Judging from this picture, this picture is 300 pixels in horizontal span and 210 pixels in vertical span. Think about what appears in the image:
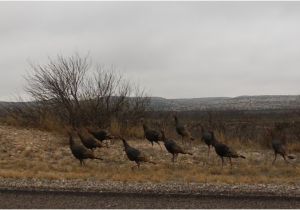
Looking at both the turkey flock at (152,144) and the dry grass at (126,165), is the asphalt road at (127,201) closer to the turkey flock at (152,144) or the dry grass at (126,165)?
the dry grass at (126,165)

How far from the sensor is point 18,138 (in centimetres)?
2231

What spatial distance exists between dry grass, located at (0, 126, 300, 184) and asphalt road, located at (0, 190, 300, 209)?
2.81m

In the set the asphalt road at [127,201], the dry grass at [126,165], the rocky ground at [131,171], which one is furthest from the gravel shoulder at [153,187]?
the dry grass at [126,165]

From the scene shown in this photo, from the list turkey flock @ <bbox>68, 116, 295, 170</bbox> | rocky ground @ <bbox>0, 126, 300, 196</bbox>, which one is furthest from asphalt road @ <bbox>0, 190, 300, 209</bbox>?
turkey flock @ <bbox>68, 116, 295, 170</bbox>

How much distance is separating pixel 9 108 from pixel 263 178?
1865 centimetres

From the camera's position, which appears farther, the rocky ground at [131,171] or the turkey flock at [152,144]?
the turkey flock at [152,144]

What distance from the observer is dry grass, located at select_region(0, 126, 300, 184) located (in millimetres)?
14641

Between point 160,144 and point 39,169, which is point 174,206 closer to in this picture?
point 39,169

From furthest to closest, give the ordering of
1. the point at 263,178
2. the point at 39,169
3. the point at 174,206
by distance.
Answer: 1. the point at 39,169
2. the point at 263,178
3. the point at 174,206

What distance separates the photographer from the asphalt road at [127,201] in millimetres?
10055

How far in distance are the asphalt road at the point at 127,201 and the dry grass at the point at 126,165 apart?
2.81 m

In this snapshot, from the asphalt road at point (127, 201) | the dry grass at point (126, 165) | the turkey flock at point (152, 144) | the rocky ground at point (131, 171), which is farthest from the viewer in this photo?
the turkey flock at point (152, 144)

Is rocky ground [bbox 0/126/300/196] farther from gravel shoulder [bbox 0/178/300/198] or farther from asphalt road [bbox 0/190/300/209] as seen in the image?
asphalt road [bbox 0/190/300/209]

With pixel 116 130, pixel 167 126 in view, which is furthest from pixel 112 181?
pixel 167 126
